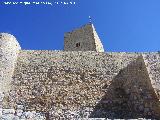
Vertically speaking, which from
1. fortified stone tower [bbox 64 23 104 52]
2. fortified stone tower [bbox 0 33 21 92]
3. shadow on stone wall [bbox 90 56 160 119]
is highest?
fortified stone tower [bbox 64 23 104 52]

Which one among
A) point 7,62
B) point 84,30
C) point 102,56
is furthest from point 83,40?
point 7,62

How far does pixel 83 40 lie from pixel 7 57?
1228 centimetres

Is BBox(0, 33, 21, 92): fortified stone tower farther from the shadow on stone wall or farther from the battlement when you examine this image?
the shadow on stone wall

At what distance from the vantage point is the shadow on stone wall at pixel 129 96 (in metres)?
14.8

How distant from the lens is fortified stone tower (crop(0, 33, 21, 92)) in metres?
16.9

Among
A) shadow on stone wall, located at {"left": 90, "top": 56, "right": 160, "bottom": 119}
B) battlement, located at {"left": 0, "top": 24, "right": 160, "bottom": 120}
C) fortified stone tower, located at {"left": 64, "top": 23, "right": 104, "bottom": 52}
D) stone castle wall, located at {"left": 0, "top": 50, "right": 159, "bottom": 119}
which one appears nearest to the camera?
shadow on stone wall, located at {"left": 90, "top": 56, "right": 160, "bottom": 119}

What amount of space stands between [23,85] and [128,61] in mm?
5368

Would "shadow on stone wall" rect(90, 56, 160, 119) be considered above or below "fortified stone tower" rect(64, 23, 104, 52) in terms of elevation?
below

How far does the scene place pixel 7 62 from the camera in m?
17.8

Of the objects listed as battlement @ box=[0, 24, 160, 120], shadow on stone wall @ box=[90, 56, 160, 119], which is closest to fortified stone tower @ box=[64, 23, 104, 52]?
battlement @ box=[0, 24, 160, 120]

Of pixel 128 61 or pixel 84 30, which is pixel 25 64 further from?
pixel 84 30

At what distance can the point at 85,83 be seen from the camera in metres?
17.5

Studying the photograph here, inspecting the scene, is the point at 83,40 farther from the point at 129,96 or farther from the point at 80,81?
the point at 129,96

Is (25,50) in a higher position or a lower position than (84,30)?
lower
